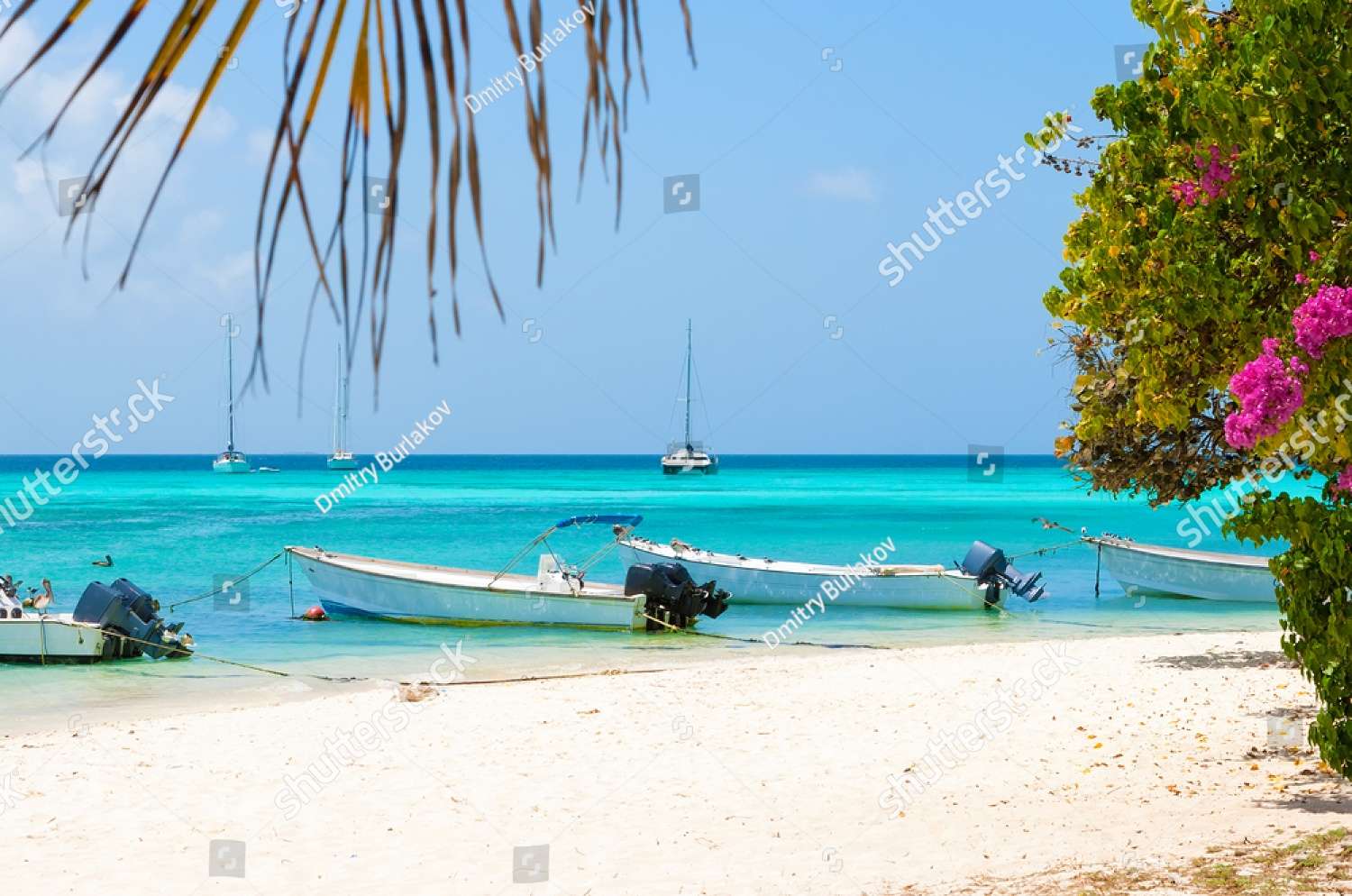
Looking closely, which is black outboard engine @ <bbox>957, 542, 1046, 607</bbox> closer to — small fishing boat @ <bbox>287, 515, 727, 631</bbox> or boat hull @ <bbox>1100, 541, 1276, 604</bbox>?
boat hull @ <bbox>1100, 541, 1276, 604</bbox>

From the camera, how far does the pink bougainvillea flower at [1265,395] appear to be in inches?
245

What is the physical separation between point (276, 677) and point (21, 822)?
994 centimetres

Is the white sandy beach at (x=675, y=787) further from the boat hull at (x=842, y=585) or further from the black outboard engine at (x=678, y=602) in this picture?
the boat hull at (x=842, y=585)

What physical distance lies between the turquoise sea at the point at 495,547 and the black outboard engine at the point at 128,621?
49 cm

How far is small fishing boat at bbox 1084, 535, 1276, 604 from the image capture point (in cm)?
2984

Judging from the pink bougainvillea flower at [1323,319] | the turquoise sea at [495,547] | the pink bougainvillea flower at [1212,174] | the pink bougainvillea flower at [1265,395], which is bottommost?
the turquoise sea at [495,547]

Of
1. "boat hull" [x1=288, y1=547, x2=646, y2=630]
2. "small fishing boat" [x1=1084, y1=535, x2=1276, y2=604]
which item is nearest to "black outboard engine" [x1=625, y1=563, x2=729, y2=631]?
"boat hull" [x1=288, y1=547, x2=646, y2=630]

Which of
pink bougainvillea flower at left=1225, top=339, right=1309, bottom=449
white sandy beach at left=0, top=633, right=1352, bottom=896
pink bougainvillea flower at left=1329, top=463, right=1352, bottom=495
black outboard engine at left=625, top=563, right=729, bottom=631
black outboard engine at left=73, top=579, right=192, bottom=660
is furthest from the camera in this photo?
black outboard engine at left=625, top=563, right=729, bottom=631

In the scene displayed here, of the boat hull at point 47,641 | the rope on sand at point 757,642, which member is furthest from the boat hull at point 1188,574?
the boat hull at point 47,641

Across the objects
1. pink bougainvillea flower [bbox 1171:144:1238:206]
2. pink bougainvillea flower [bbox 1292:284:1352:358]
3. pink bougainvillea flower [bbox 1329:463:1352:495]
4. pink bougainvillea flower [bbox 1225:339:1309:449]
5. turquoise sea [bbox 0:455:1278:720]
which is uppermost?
pink bougainvillea flower [bbox 1171:144:1238:206]

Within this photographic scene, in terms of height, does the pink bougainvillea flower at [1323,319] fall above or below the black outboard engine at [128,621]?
above

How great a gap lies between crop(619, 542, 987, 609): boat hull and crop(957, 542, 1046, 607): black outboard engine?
0.72 feet

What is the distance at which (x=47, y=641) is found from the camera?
20000mm

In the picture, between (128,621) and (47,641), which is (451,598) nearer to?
(128,621)
